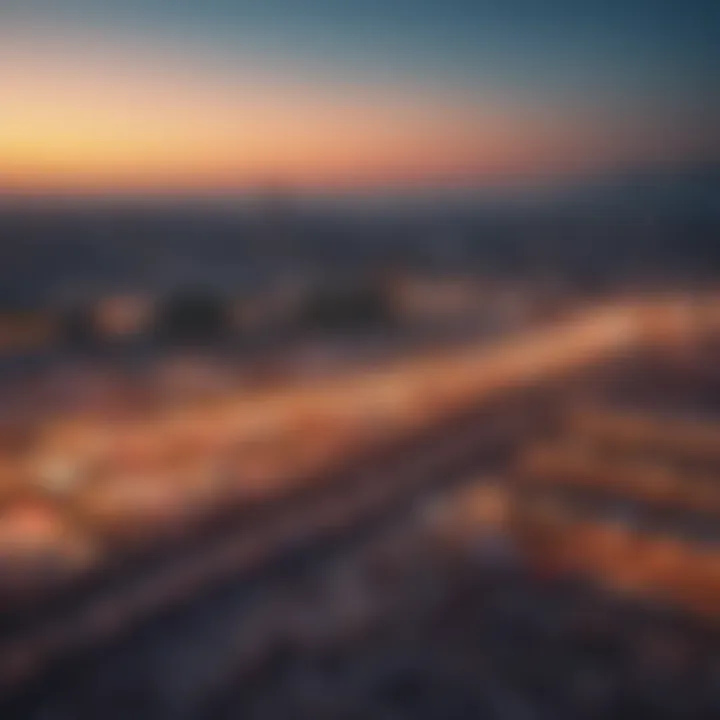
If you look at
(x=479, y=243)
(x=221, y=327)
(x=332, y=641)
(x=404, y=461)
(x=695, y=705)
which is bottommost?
(x=695, y=705)

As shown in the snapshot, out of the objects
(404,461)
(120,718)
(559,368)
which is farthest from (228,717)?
(559,368)

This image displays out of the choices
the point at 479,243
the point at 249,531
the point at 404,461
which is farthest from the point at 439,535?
the point at 479,243

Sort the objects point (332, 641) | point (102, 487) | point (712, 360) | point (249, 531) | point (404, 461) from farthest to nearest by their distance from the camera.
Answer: point (712, 360) < point (404, 461) < point (249, 531) < point (102, 487) < point (332, 641)

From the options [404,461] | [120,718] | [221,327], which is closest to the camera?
[120,718]

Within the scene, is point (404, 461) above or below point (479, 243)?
below

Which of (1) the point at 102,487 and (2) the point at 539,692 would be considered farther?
(1) the point at 102,487

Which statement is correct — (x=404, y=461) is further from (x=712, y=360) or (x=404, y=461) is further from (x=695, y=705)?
(x=712, y=360)

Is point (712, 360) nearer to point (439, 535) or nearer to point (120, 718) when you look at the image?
point (439, 535)

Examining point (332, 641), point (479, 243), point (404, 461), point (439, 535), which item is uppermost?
point (479, 243)

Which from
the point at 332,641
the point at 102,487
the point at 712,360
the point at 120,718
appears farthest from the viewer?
the point at 712,360
